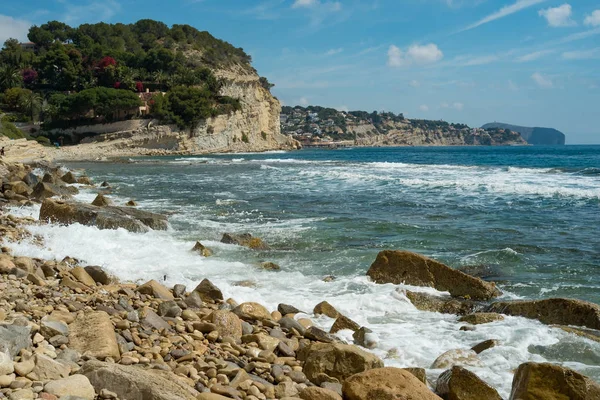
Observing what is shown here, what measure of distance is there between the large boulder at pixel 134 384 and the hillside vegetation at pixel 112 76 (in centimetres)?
7592

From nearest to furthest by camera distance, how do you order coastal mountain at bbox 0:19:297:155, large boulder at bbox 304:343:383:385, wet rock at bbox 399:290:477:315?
1. large boulder at bbox 304:343:383:385
2. wet rock at bbox 399:290:477:315
3. coastal mountain at bbox 0:19:297:155

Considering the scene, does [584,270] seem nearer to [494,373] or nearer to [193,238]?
[494,373]

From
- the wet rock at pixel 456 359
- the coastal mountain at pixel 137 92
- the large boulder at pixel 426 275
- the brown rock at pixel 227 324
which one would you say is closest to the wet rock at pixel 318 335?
the brown rock at pixel 227 324

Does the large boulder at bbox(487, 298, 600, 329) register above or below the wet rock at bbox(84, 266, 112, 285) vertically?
below

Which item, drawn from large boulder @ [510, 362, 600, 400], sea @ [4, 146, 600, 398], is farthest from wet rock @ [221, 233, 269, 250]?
large boulder @ [510, 362, 600, 400]

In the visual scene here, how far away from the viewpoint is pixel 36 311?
5.59 meters

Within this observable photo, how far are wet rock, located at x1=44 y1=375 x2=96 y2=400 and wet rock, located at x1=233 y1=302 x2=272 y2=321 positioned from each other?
338 centimetres

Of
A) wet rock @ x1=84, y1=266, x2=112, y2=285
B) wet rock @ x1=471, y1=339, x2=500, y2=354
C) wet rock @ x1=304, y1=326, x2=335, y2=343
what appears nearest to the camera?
wet rock @ x1=471, y1=339, x2=500, y2=354

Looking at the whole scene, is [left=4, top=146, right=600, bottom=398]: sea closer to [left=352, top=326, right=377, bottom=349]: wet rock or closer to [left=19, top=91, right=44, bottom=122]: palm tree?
[left=352, top=326, right=377, bottom=349]: wet rock

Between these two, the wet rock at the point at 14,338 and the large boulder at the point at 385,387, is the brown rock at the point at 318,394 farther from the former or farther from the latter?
the wet rock at the point at 14,338

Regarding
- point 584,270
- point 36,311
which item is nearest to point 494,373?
point 36,311

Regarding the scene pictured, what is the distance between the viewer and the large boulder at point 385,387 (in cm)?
453

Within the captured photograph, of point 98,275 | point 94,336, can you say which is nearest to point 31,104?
point 98,275

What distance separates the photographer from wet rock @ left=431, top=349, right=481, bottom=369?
19.8ft
